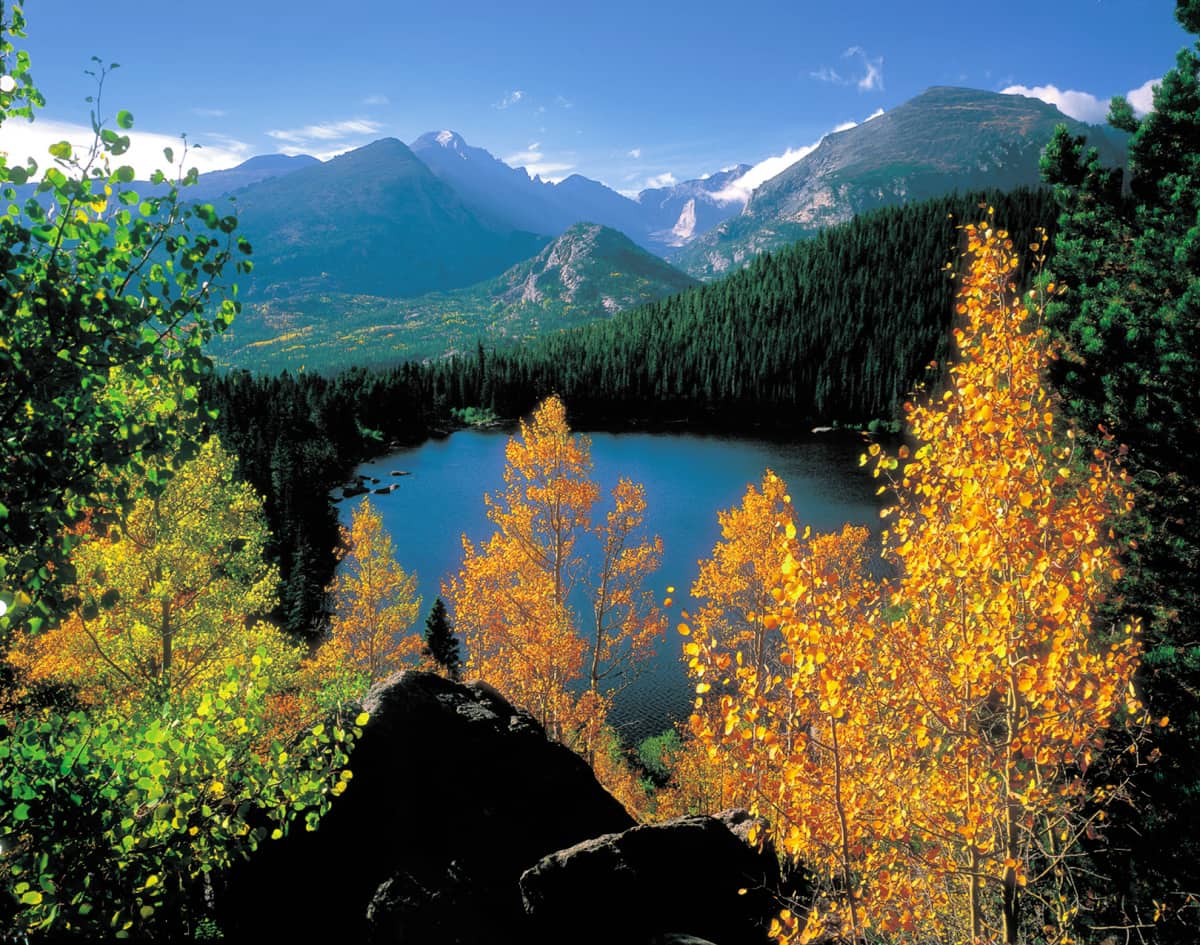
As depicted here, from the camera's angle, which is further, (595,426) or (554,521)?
(595,426)

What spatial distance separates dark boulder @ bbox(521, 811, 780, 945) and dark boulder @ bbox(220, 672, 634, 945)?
71 cm

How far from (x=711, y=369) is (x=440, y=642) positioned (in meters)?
126

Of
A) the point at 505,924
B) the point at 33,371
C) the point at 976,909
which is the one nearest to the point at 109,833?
the point at 33,371

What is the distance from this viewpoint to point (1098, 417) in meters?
12.7

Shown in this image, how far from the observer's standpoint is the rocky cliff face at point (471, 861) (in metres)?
9.45

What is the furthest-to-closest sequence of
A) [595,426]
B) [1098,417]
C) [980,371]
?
[595,426], [1098,417], [980,371]

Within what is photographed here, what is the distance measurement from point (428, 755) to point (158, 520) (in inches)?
338

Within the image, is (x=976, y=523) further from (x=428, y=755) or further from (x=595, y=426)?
(x=595, y=426)

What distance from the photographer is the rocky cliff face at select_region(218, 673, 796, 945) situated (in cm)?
945

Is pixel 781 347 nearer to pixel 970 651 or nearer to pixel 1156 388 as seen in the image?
pixel 1156 388

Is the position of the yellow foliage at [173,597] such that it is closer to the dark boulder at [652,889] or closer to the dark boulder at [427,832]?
the dark boulder at [427,832]

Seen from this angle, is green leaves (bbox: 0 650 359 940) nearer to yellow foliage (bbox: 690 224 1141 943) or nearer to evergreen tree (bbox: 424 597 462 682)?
yellow foliage (bbox: 690 224 1141 943)

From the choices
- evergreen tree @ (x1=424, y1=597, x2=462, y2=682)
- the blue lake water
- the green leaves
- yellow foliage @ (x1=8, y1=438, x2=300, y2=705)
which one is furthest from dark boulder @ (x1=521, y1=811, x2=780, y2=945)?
evergreen tree @ (x1=424, y1=597, x2=462, y2=682)

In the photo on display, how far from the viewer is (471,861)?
1045cm
